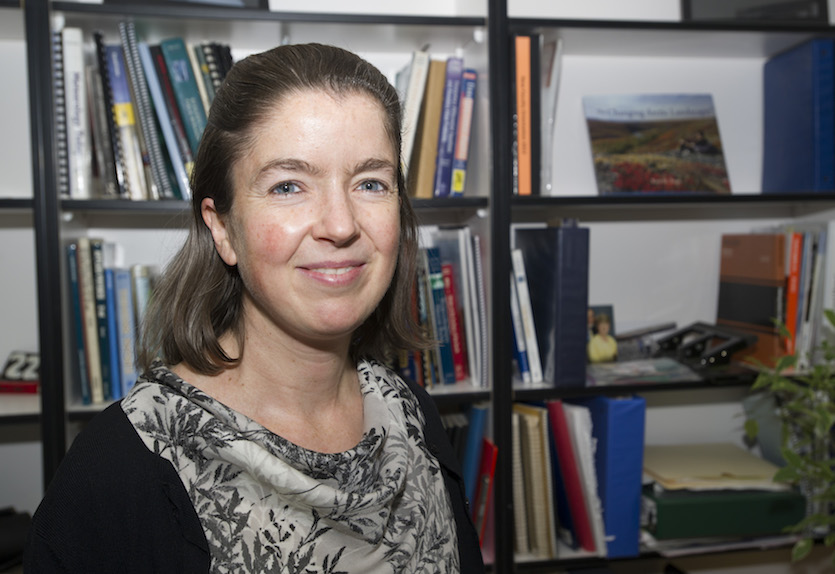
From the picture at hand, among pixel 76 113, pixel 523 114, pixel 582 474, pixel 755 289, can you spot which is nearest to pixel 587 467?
pixel 582 474

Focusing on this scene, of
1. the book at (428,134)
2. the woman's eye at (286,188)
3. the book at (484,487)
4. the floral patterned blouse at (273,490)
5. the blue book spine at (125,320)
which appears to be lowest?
the book at (484,487)

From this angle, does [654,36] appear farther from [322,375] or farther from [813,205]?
[322,375]

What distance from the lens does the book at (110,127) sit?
158 cm

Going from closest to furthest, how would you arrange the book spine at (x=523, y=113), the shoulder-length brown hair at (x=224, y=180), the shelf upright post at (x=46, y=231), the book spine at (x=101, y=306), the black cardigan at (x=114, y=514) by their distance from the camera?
the black cardigan at (x=114, y=514)
the shoulder-length brown hair at (x=224, y=180)
the shelf upright post at (x=46, y=231)
the book spine at (x=101, y=306)
the book spine at (x=523, y=113)

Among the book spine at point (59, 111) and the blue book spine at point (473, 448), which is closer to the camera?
the book spine at point (59, 111)

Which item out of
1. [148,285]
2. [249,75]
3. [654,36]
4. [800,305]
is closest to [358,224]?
[249,75]

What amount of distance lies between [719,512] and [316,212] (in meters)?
1.50

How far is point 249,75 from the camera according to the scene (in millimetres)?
944

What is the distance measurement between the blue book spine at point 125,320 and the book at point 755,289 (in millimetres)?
1683

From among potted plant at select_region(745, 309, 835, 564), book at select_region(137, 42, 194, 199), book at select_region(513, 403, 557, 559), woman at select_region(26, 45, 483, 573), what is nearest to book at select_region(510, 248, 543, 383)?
book at select_region(513, 403, 557, 559)

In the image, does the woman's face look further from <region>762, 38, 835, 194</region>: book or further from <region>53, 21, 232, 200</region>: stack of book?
<region>762, 38, 835, 194</region>: book

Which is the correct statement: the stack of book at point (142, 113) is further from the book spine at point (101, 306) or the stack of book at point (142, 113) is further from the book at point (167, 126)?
the book spine at point (101, 306)

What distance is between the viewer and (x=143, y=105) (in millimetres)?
1580

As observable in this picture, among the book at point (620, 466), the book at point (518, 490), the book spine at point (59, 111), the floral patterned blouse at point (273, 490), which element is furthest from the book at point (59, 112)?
the book at point (620, 466)
